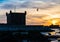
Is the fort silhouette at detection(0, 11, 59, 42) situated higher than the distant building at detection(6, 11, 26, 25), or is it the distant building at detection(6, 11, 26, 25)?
the distant building at detection(6, 11, 26, 25)

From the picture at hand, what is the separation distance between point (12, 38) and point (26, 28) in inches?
152

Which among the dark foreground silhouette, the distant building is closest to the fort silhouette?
the dark foreground silhouette

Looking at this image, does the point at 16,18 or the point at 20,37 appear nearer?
the point at 20,37

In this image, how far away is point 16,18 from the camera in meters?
54.5

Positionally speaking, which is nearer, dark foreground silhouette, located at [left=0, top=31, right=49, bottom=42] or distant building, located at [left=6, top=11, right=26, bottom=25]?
dark foreground silhouette, located at [left=0, top=31, right=49, bottom=42]

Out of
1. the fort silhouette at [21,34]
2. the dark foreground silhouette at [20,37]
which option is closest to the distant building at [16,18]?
the fort silhouette at [21,34]

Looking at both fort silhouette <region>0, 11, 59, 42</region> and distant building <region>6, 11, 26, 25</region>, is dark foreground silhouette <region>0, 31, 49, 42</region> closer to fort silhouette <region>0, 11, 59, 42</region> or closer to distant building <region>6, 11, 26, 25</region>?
fort silhouette <region>0, 11, 59, 42</region>

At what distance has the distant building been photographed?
53625 mm

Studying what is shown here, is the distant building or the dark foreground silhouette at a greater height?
the distant building

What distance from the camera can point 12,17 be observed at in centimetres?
5425

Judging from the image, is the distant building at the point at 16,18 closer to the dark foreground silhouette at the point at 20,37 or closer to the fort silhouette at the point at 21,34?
the fort silhouette at the point at 21,34

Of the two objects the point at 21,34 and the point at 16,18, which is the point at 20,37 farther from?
the point at 16,18

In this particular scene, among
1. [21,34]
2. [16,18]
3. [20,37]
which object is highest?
[16,18]

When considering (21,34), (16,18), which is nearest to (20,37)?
(21,34)
